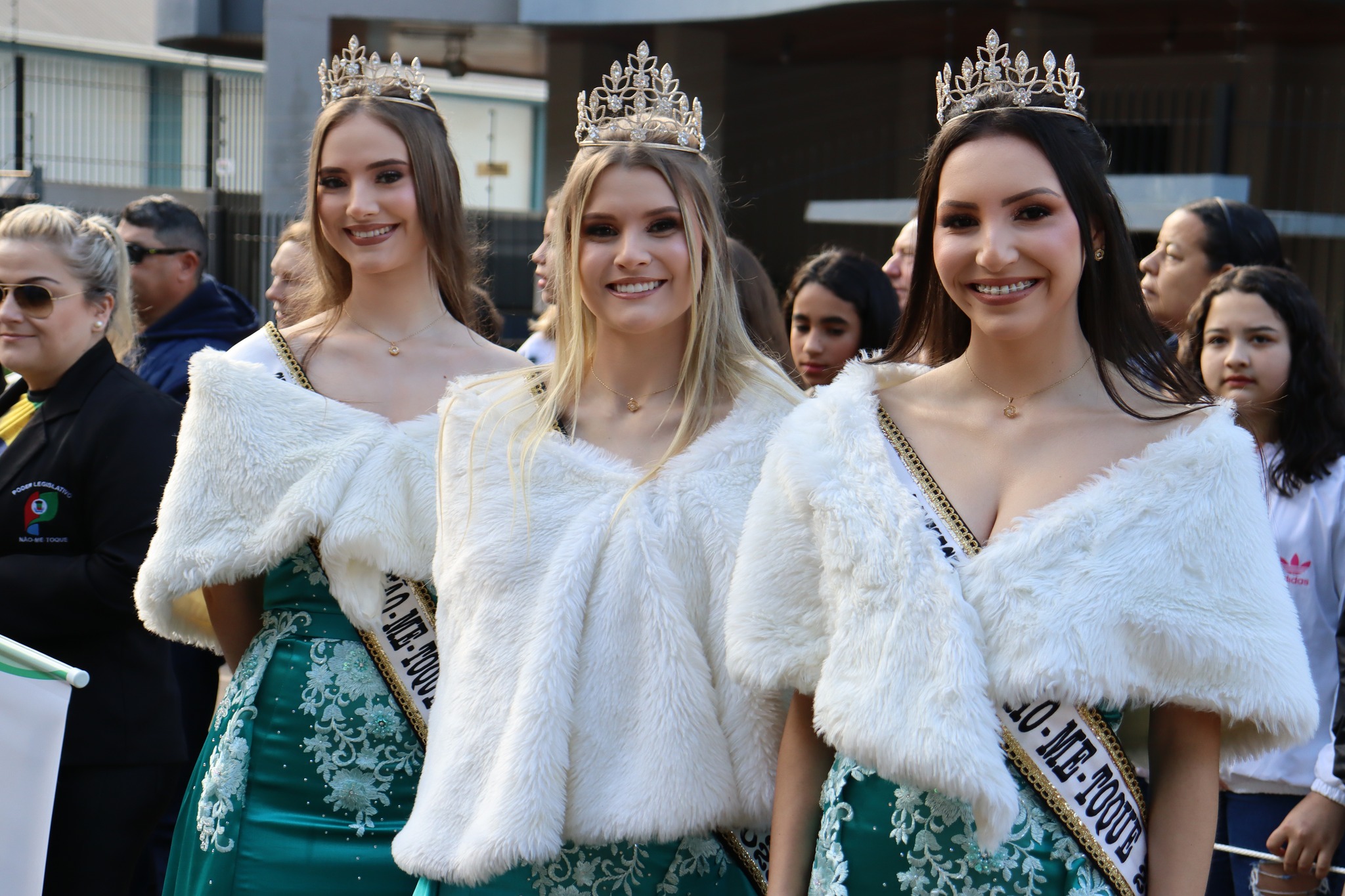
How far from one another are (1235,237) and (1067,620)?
281cm

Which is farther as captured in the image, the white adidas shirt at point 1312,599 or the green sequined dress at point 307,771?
the white adidas shirt at point 1312,599

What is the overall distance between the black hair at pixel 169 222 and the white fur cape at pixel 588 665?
358 centimetres

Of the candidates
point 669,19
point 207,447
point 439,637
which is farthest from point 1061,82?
point 669,19

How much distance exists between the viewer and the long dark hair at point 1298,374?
136 inches

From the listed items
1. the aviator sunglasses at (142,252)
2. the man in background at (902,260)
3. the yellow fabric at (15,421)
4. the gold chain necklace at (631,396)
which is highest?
the man in background at (902,260)

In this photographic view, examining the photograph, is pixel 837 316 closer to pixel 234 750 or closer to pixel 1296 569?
pixel 1296 569

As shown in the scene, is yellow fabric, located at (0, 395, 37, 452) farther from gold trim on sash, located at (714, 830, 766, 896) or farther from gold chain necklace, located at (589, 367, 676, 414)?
gold trim on sash, located at (714, 830, 766, 896)

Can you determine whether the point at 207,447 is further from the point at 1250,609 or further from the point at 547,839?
the point at 1250,609

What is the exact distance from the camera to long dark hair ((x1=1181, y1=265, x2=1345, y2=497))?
11.3 ft

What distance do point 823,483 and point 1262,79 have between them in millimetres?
14252

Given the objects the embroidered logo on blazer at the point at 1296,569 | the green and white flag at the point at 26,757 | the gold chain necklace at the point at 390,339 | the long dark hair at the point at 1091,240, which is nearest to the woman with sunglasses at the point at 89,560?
the green and white flag at the point at 26,757

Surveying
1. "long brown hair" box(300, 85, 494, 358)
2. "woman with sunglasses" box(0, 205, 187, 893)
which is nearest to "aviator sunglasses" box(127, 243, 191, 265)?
"woman with sunglasses" box(0, 205, 187, 893)

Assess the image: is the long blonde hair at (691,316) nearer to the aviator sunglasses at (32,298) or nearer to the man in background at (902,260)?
the aviator sunglasses at (32,298)

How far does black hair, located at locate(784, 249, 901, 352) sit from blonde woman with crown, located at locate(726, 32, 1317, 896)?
87.1 inches
